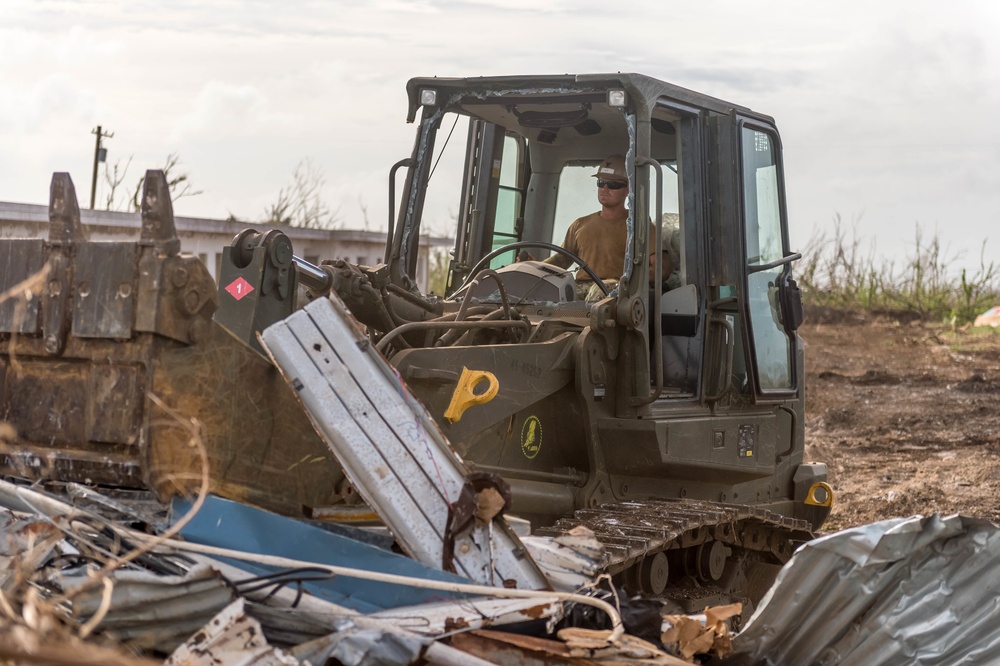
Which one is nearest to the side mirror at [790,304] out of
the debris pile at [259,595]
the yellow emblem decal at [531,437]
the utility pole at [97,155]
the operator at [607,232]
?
the operator at [607,232]

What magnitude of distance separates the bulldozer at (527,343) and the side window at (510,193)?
0.01 meters

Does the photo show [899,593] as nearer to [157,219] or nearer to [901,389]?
[157,219]

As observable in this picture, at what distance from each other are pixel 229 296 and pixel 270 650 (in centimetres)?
208

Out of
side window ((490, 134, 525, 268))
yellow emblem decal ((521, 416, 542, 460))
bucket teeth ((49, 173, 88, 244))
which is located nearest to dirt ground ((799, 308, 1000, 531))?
side window ((490, 134, 525, 268))

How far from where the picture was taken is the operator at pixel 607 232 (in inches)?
285

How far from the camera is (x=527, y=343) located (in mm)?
6289

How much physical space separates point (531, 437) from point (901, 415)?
11818 mm

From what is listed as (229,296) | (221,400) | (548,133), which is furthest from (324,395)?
(548,133)

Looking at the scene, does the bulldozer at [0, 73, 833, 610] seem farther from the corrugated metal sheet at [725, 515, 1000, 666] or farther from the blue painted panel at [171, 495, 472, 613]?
the corrugated metal sheet at [725, 515, 1000, 666]

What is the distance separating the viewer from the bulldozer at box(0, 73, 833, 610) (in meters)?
4.28

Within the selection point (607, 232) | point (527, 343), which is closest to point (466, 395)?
point (527, 343)

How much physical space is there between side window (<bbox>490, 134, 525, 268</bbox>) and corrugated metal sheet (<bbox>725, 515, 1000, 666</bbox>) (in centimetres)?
406

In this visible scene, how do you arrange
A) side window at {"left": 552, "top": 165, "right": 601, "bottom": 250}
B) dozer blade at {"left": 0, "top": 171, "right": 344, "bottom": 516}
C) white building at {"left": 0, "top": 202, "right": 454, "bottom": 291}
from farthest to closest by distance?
white building at {"left": 0, "top": 202, "right": 454, "bottom": 291}
side window at {"left": 552, "top": 165, "right": 601, "bottom": 250}
dozer blade at {"left": 0, "top": 171, "right": 344, "bottom": 516}

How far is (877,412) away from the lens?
17.3 metres
